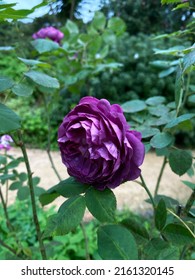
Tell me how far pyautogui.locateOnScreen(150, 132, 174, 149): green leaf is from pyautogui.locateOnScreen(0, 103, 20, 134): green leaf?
0.29 meters

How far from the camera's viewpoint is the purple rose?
0.56 meters

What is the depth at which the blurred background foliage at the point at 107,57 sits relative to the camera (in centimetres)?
167

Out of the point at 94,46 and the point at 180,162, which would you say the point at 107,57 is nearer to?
the point at 94,46

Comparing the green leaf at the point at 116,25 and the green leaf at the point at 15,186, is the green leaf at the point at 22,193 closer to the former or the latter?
the green leaf at the point at 15,186

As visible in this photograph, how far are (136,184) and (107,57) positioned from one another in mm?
2423

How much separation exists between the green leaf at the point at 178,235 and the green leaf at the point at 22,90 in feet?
1.30

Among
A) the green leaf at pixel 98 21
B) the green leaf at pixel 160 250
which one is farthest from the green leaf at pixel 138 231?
the green leaf at pixel 98 21

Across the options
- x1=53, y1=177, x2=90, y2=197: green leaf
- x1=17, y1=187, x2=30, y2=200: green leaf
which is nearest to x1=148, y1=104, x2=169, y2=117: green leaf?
x1=53, y1=177, x2=90, y2=197: green leaf

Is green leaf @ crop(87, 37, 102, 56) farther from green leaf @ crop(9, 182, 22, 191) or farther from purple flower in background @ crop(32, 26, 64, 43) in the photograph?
green leaf @ crop(9, 182, 22, 191)

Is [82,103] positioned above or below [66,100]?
above

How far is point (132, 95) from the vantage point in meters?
5.38
